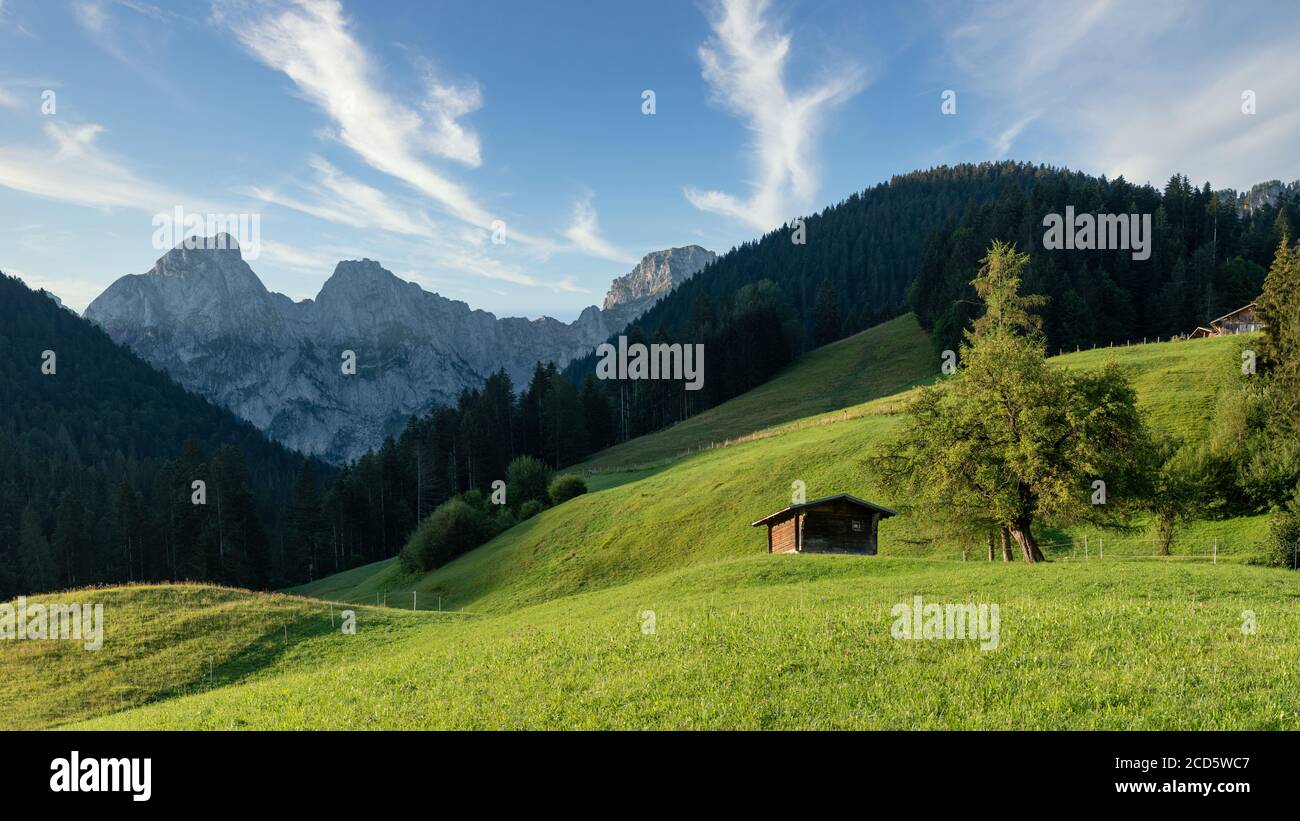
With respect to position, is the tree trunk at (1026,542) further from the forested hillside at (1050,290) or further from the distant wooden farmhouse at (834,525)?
the forested hillside at (1050,290)

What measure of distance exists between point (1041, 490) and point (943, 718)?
1225 inches

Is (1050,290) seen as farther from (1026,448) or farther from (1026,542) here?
(1026,448)

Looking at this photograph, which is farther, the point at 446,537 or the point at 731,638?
the point at 446,537

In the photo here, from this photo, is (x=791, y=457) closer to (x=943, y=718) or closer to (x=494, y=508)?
(x=494, y=508)

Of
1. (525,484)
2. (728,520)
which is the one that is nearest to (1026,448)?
(728,520)

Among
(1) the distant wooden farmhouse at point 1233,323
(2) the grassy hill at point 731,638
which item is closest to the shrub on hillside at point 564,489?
(2) the grassy hill at point 731,638

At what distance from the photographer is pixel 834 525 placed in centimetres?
4662

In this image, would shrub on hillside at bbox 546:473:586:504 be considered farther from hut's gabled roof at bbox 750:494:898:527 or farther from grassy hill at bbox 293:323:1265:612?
hut's gabled roof at bbox 750:494:898:527

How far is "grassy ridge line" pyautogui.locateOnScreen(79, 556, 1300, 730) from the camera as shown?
12.2 meters

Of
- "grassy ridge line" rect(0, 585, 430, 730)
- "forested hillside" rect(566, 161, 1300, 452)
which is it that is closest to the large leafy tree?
"grassy ridge line" rect(0, 585, 430, 730)

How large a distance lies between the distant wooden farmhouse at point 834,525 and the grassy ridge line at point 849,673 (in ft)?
61.0

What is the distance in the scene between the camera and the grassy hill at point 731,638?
514 inches

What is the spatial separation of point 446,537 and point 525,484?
1344cm

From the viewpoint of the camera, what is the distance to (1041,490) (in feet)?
127
